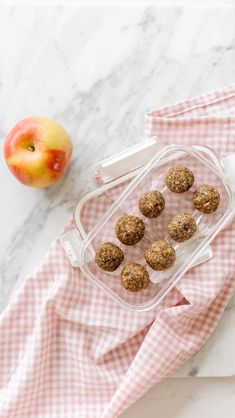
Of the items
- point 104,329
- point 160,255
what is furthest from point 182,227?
point 104,329

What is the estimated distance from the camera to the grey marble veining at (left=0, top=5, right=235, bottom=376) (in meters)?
1.16

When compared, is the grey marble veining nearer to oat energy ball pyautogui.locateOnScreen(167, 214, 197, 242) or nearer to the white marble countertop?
the white marble countertop

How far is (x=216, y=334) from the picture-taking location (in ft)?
3.73

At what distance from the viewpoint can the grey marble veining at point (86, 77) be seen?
1.16 metres

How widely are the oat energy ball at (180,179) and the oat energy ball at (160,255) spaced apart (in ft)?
0.30

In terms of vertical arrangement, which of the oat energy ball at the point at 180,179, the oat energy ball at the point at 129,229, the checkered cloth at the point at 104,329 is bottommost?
the checkered cloth at the point at 104,329

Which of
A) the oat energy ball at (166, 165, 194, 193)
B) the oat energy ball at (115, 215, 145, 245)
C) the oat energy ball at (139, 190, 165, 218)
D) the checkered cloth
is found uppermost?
the oat energy ball at (166, 165, 194, 193)

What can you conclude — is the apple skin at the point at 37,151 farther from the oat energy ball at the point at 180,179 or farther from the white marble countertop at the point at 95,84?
the oat energy ball at the point at 180,179

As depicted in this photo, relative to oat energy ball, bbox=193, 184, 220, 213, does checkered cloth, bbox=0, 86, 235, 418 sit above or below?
below

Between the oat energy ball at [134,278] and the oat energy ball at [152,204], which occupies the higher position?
the oat energy ball at [152,204]

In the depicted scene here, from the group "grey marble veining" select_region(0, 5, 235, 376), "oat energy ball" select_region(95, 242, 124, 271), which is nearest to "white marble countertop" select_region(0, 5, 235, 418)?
"grey marble veining" select_region(0, 5, 235, 376)

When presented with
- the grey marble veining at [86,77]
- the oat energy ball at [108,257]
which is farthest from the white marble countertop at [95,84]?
the oat energy ball at [108,257]

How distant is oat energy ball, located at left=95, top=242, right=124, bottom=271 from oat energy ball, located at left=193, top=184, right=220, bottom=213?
5.9 inches

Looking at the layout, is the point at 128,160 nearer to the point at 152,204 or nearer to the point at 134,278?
the point at 152,204
